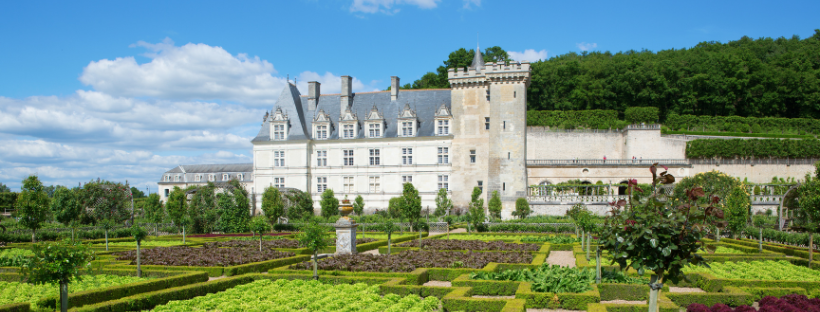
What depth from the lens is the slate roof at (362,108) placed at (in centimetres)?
4425

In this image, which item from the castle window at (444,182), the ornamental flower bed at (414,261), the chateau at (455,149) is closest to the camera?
the ornamental flower bed at (414,261)

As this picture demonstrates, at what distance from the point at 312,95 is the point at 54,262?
127 feet

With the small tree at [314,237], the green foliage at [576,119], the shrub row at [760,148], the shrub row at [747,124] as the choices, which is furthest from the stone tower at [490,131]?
the small tree at [314,237]

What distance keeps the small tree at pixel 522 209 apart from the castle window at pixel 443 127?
776cm

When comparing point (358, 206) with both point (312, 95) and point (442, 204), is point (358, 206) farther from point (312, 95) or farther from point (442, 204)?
point (312, 95)

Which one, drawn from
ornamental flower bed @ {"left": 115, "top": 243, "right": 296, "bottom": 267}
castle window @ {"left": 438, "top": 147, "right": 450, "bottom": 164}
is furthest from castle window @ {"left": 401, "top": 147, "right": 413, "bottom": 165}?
ornamental flower bed @ {"left": 115, "top": 243, "right": 296, "bottom": 267}

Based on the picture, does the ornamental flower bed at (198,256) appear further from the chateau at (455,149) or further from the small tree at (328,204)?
the chateau at (455,149)

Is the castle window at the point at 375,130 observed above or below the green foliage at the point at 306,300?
above

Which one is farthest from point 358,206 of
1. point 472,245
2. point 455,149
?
point 472,245

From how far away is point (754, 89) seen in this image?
5478cm

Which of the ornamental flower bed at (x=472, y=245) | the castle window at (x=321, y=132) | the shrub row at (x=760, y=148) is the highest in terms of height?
the castle window at (x=321, y=132)

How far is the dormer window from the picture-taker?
4525cm

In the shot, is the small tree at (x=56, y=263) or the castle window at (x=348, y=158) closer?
the small tree at (x=56, y=263)

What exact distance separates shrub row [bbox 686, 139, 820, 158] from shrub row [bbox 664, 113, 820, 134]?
24.6ft
